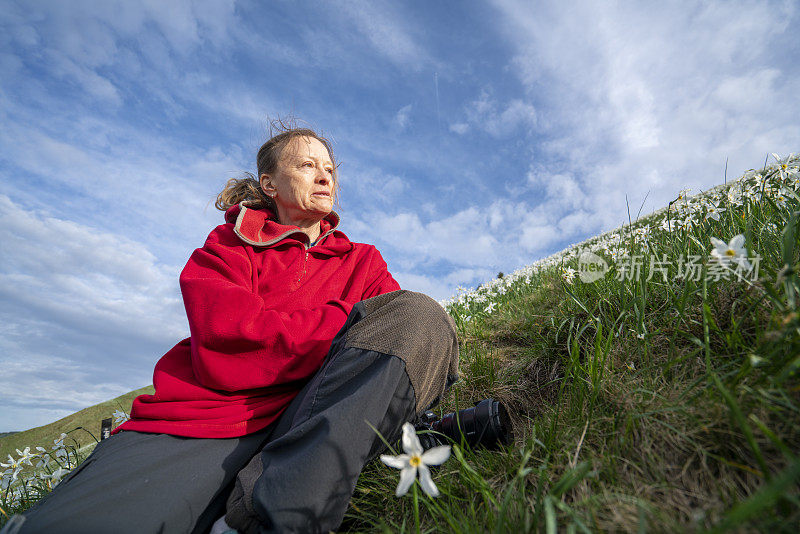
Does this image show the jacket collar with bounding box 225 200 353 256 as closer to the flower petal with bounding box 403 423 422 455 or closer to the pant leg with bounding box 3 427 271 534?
the pant leg with bounding box 3 427 271 534

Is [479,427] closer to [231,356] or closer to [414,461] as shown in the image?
[414,461]

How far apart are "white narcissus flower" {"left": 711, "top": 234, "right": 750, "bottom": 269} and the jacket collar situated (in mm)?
2661

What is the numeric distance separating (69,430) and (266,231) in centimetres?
678

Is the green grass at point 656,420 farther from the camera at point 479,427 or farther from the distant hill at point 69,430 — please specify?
the distant hill at point 69,430

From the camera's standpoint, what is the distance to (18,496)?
3744 millimetres

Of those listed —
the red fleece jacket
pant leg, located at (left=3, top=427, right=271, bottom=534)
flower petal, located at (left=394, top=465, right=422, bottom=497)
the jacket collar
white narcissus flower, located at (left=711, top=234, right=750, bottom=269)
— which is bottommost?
pant leg, located at (left=3, top=427, right=271, bottom=534)

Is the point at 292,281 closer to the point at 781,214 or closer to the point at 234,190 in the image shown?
Answer: the point at 234,190

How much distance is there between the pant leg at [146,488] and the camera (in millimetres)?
1961

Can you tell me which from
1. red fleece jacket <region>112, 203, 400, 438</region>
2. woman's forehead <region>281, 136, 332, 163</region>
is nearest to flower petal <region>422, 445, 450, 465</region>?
red fleece jacket <region>112, 203, 400, 438</region>

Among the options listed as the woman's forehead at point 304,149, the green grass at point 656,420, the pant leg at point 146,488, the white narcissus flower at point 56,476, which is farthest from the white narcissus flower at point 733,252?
the white narcissus flower at point 56,476

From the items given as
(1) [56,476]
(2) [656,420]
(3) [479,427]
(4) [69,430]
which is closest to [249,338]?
(3) [479,427]

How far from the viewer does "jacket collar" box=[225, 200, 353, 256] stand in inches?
129

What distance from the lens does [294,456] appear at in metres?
1.90

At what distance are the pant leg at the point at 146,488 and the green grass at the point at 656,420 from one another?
0.79 m
